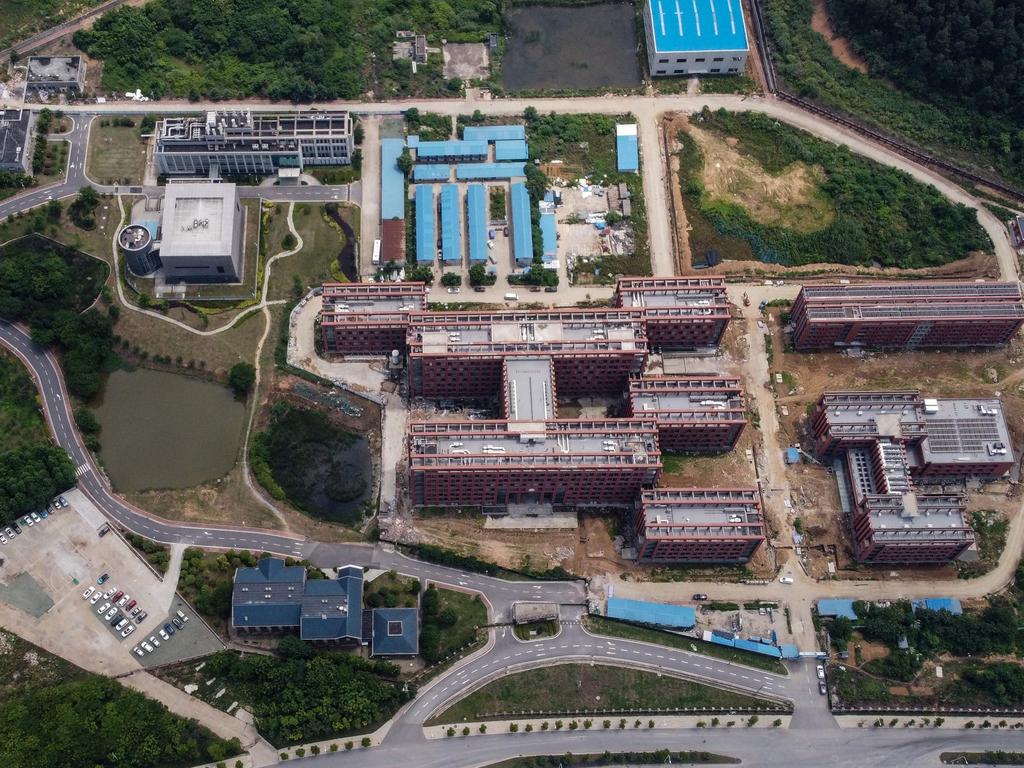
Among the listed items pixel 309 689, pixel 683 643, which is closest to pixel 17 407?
pixel 309 689

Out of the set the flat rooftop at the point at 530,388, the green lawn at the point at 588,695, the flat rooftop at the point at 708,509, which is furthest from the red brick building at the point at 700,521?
the flat rooftop at the point at 530,388

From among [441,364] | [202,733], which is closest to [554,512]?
[441,364]

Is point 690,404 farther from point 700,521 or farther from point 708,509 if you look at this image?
point 700,521

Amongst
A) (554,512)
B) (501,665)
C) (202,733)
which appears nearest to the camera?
(202,733)

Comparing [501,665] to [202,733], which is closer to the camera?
[202,733]

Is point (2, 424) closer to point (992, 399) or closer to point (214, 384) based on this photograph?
point (214, 384)

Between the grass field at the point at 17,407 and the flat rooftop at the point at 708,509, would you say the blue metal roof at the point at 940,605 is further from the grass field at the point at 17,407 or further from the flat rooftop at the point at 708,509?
the grass field at the point at 17,407
